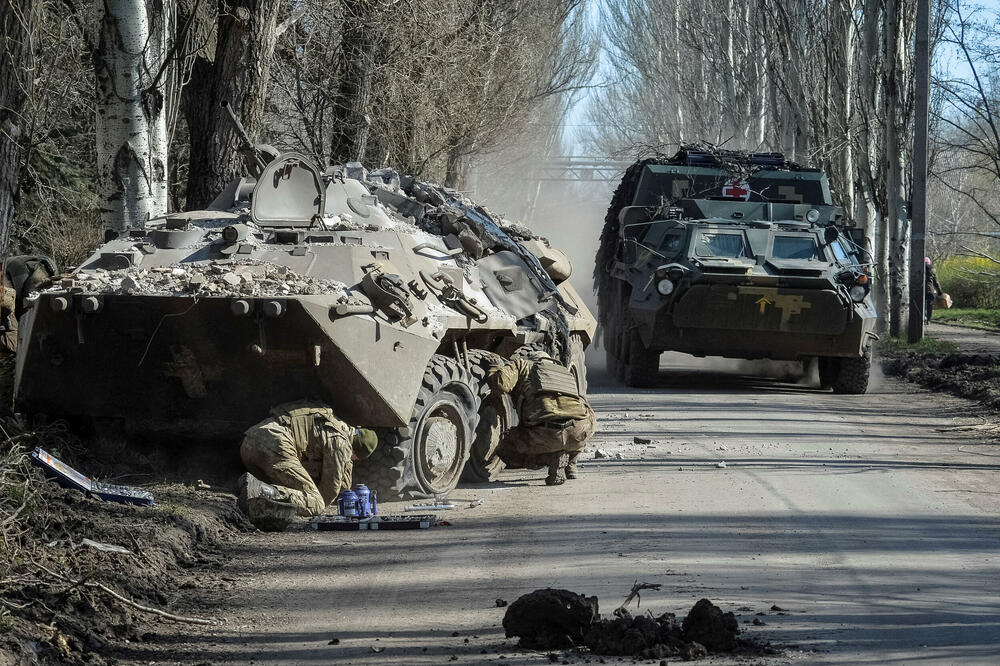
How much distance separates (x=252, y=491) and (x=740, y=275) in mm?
7576

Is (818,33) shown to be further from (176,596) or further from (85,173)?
(176,596)

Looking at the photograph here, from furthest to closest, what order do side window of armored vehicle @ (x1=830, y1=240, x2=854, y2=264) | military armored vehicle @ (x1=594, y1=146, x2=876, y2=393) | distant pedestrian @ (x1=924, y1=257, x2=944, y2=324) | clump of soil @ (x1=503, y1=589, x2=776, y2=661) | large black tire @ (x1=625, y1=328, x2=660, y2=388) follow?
distant pedestrian @ (x1=924, y1=257, x2=944, y2=324)
large black tire @ (x1=625, y1=328, x2=660, y2=388)
side window of armored vehicle @ (x1=830, y1=240, x2=854, y2=264)
military armored vehicle @ (x1=594, y1=146, x2=876, y2=393)
clump of soil @ (x1=503, y1=589, x2=776, y2=661)

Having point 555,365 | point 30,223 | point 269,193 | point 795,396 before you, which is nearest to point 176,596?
point 269,193

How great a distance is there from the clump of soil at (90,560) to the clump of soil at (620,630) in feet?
4.71

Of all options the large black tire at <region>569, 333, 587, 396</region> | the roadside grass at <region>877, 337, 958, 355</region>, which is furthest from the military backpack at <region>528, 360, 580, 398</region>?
the roadside grass at <region>877, 337, 958, 355</region>

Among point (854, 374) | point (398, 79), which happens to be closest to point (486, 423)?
point (854, 374)

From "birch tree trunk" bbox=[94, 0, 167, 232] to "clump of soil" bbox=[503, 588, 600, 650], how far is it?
19.4 ft

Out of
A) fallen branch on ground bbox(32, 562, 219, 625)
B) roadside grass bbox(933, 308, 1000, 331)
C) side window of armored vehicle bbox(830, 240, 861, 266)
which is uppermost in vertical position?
side window of armored vehicle bbox(830, 240, 861, 266)

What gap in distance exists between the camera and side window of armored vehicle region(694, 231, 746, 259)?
14.2 metres

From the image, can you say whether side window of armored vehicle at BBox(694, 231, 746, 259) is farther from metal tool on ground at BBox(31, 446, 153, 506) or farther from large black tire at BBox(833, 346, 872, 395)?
metal tool on ground at BBox(31, 446, 153, 506)

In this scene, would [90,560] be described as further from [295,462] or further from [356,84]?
[356,84]

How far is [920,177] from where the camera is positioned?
736 inches

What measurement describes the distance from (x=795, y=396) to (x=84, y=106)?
9.19 metres

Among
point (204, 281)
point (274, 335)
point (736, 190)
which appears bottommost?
point (274, 335)
